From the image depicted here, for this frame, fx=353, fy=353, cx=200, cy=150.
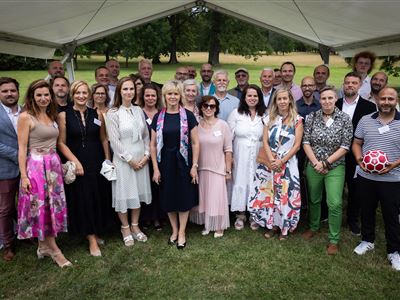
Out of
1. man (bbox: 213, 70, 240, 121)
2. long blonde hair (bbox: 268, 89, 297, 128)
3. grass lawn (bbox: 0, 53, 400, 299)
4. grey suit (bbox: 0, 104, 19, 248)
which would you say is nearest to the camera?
grass lawn (bbox: 0, 53, 400, 299)

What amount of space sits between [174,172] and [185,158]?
192mm

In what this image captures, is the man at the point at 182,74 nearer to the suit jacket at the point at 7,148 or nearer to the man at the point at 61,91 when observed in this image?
the man at the point at 61,91

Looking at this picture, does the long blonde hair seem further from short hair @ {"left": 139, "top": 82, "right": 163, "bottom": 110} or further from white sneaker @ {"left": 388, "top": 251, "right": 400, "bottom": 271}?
white sneaker @ {"left": 388, "top": 251, "right": 400, "bottom": 271}

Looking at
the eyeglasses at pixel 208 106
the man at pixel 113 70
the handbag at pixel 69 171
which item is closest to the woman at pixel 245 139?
the eyeglasses at pixel 208 106

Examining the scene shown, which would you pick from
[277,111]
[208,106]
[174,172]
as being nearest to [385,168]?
[277,111]

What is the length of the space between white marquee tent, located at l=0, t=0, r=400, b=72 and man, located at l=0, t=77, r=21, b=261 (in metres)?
0.85

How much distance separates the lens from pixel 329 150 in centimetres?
363

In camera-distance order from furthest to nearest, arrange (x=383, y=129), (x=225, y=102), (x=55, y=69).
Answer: (x=55, y=69) → (x=225, y=102) → (x=383, y=129)

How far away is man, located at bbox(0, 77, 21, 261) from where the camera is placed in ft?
11.4

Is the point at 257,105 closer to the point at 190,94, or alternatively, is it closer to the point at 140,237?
the point at 190,94

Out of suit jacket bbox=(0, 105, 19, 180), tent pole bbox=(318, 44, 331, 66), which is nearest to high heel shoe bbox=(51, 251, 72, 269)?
suit jacket bbox=(0, 105, 19, 180)

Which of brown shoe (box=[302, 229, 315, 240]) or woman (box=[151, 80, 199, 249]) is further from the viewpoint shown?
brown shoe (box=[302, 229, 315, 240])

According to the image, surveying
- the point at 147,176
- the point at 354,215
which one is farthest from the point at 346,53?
the point at 147,176

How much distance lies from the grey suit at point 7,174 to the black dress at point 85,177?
556mm
